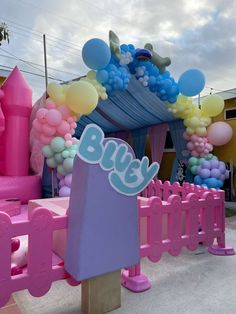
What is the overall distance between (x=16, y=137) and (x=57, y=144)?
5.48 feet

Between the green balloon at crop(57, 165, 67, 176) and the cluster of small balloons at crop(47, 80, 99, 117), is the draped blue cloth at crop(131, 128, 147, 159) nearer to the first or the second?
the cluster of small balloons at crop(47, 80, 99, 117)

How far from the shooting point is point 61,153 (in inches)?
217

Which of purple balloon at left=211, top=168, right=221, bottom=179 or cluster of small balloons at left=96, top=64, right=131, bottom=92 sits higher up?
cluster of small balloons at left=96, top=64, right=131, bottom=92

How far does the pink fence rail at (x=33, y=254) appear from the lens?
1.85m

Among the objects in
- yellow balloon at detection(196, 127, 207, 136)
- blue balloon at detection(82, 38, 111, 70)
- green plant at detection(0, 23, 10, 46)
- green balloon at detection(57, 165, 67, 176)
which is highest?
green plant at detection(0, 23, 10, 46)

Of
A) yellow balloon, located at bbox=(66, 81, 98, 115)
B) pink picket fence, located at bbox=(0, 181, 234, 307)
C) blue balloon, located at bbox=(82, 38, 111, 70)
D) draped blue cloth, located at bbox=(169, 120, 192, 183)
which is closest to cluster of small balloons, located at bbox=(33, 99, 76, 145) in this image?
yellow balloon, located at bbox=(66, 81, 98, 115)

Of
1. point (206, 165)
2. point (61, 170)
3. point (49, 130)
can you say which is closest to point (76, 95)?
point (49, 130)

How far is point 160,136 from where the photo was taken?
8.98 meters

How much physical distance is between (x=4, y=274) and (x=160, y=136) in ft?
24.9

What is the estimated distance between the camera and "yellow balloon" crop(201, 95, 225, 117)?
22.9 ft

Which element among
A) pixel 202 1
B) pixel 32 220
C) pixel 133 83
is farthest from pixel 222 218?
pixel 133 83

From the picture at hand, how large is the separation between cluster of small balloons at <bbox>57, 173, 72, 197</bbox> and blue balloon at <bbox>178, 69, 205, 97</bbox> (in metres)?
3.29

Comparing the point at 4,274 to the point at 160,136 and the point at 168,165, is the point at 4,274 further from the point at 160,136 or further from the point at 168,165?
the point at 168,165

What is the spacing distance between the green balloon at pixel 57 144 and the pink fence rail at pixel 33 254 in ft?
11.5
